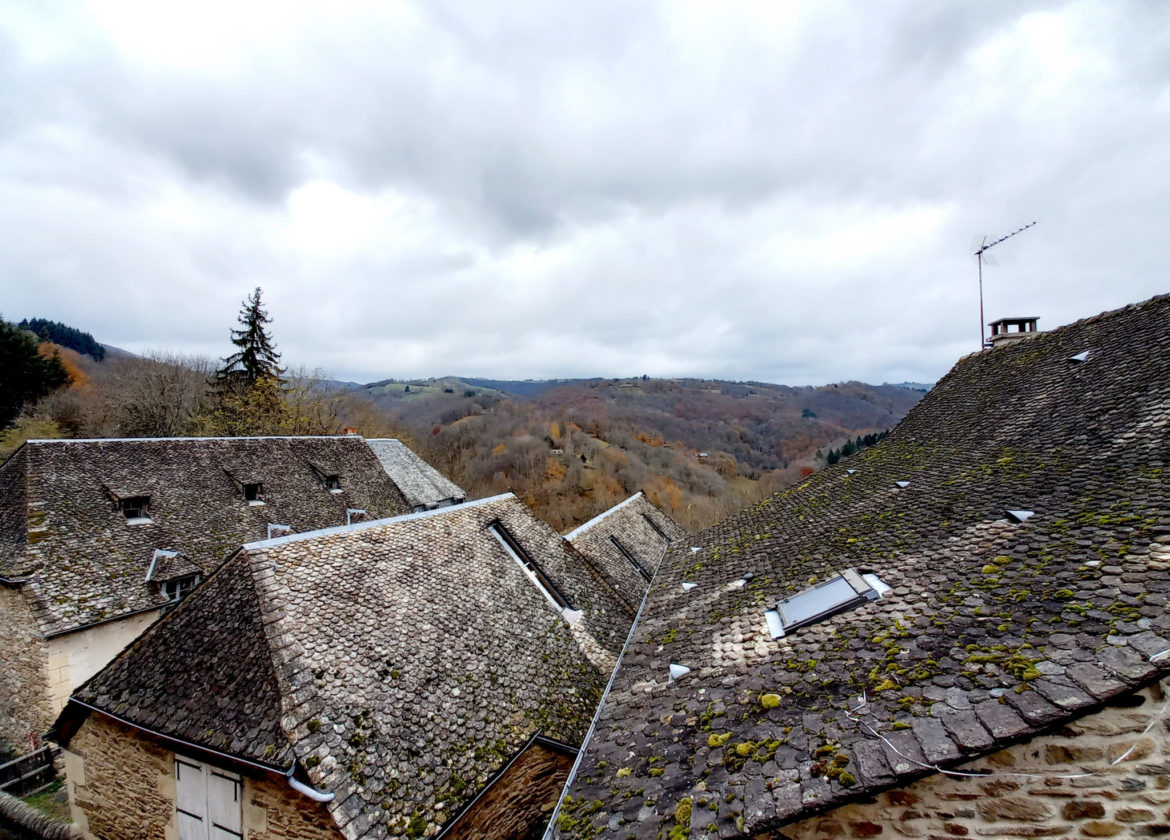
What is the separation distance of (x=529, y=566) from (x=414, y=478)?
56.5 feet

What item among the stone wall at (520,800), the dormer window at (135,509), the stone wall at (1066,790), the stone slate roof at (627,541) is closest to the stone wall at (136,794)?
the stone wall at (520,800)

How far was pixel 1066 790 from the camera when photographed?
109 inches

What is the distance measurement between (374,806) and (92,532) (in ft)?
45.1

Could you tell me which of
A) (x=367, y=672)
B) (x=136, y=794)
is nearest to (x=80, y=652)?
(x=136, y=794)

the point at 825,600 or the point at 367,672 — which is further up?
the point at 825,600

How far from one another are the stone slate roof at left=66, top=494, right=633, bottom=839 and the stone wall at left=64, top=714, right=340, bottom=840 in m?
0.51

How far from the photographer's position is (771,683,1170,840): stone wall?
8.77ft

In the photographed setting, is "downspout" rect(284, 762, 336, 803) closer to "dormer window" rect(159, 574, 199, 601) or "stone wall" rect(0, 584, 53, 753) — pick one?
"dormer window" rect(159, 574, 199, 601)

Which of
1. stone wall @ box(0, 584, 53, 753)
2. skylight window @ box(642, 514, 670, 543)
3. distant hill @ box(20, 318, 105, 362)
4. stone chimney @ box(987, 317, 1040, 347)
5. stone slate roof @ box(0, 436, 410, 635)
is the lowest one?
stone wall @ box(0, 584, 53, 753)

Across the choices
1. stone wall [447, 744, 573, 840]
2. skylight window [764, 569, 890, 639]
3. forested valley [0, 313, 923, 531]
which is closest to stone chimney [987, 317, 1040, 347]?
skylight window [764, 569, 890, 639]

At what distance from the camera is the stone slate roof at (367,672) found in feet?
20.2

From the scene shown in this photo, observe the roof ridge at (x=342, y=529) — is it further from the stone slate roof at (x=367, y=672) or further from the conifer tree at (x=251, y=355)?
the conifer tree at (x=251, y=355)

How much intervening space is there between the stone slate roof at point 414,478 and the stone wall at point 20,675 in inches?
518

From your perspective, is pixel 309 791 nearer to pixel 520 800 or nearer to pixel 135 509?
pixel 520 800
